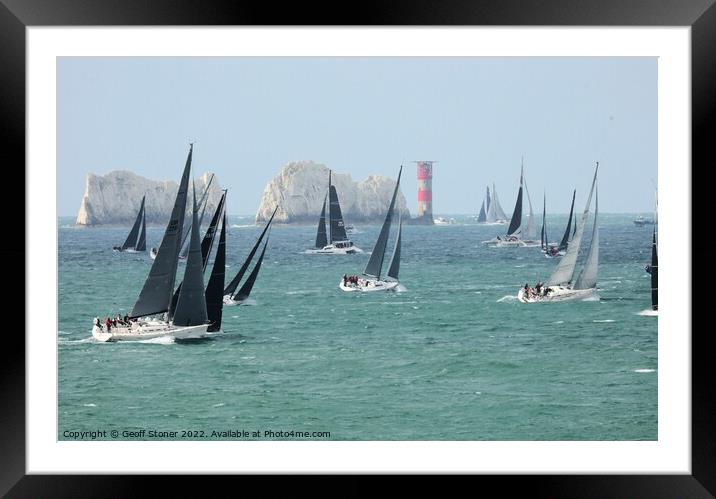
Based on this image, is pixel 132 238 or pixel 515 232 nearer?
pixel 132 238

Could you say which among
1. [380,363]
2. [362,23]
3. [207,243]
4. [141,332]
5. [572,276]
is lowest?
[380,363]

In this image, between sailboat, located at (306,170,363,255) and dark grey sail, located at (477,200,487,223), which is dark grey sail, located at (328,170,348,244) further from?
dark grey sail, located at (477,200,487,223)

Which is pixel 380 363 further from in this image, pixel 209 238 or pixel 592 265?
pixel 592 265

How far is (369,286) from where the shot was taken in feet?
50.1

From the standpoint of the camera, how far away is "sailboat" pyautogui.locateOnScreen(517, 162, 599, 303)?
12.7 metres

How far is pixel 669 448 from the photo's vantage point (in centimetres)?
705

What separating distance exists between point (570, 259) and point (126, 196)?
6526mm

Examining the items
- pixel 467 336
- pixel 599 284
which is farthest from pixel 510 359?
pixel 599 284

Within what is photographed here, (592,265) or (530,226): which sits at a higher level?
(530,226)

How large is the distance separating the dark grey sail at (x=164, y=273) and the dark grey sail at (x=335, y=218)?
15.3 ft

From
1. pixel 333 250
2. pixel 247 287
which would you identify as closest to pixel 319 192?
pixel 247 287

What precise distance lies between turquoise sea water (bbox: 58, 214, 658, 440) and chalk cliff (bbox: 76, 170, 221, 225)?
1.30ft

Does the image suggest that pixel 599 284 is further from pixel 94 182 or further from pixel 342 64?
pixel 94 182

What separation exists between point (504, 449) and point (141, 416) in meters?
3.83
